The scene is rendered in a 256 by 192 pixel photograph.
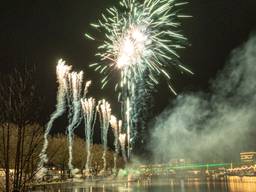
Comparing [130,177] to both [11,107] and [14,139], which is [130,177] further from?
[11,107]

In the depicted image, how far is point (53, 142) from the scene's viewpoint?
9050cm

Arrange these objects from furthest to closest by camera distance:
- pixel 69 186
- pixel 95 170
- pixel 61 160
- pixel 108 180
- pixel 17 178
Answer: pixel 95 170
pixel 61 160
pixel 108 180
pixel 69 186
pixel 17 178

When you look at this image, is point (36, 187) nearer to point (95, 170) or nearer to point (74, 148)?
point (74, 148)

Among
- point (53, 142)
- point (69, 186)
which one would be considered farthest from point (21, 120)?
point (53, 142)

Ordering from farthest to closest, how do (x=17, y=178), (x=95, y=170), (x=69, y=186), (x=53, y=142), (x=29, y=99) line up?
(x=95, y=170)
(x=53, y=142)
(x=69, y=186)
(x=29, y=99)
(x=17, y=178)

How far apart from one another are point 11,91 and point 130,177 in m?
82.8

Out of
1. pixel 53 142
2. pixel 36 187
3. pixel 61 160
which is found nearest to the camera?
pixel 36 187

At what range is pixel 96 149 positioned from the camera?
12175 centimetres

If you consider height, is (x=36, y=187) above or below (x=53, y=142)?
below

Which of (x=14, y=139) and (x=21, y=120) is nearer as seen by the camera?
Answer: (x=21, y=120)

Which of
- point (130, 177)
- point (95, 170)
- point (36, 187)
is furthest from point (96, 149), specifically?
point (36, 187)

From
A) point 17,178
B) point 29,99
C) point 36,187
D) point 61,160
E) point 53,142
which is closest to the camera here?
point 17,178

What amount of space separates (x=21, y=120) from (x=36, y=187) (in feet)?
129

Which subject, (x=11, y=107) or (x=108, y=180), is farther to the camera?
(x=108, y=180)
